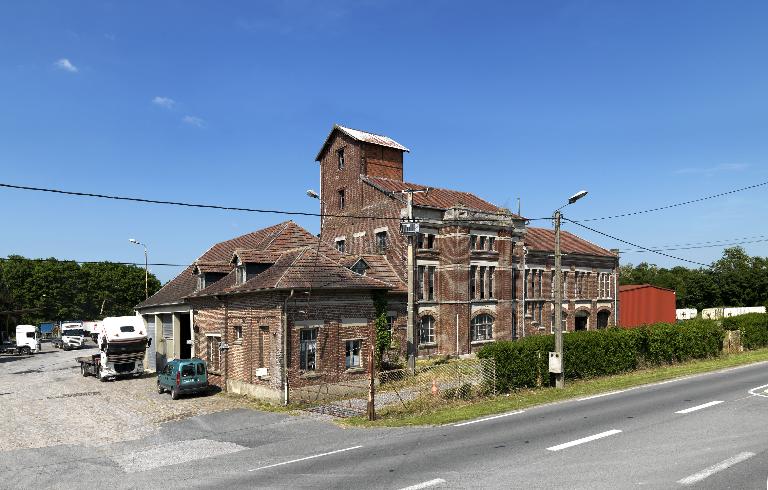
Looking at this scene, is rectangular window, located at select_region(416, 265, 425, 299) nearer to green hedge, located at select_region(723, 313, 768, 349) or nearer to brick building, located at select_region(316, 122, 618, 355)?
brick building, located at select_region(316, 122, 618, 355)

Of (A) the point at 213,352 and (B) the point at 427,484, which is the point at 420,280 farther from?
(B) the point at 427,484

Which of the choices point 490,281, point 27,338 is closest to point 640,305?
point 490,281

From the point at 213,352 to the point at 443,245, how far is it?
18.4 meters

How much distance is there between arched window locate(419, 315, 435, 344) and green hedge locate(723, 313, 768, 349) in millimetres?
22018

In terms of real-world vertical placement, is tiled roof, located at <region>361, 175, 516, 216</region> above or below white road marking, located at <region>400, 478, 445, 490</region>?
above

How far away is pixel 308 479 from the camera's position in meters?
13.6

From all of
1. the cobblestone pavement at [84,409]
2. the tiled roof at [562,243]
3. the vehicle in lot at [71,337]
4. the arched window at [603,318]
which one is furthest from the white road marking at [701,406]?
the vehicle in lot at [71,337]

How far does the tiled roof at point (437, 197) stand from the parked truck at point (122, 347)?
19.5 metres

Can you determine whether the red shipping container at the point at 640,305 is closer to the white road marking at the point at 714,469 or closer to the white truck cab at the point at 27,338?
the white road marking at the point at 714,469

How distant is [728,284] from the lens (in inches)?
3804

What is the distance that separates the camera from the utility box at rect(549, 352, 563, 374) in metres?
26.2

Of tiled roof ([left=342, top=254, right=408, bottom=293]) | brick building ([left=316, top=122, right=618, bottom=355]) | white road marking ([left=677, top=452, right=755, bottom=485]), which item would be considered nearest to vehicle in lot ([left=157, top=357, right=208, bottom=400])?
tiled roof ([left=342, top=254, right=408, bottom=293])

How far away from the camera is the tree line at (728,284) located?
94.2 meters

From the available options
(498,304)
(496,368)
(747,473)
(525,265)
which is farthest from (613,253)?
(747,473)
